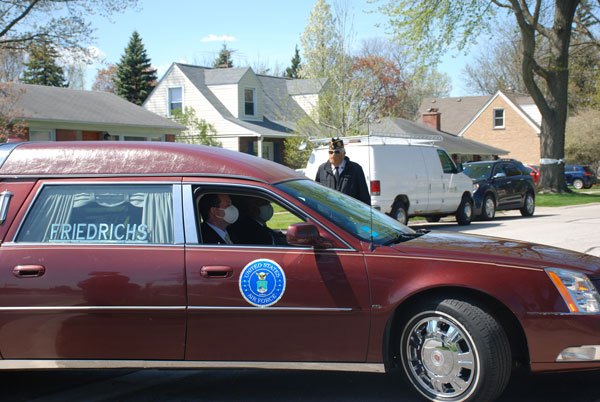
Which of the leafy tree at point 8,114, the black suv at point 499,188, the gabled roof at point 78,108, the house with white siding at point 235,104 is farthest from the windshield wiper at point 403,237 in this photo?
the house with white siding at point 235,104

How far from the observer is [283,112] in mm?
40500

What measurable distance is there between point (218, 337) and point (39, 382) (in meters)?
1.89

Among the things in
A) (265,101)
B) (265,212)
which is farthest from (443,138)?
(265,212)

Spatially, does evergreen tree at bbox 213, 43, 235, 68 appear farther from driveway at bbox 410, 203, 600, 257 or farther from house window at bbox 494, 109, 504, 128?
driveway at bbox 410, 203, 600, 257

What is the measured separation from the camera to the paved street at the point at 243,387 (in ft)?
16.4

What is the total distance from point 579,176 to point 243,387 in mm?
42717

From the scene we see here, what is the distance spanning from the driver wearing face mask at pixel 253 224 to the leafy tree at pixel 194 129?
1259 inches

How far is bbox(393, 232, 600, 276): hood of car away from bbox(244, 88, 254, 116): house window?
34284 millimetres

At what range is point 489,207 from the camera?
65.7 feet

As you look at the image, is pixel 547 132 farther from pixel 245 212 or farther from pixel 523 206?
pixel 245 212

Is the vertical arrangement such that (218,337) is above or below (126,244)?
below

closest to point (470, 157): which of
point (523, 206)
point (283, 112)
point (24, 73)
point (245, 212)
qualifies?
point (283, 112)

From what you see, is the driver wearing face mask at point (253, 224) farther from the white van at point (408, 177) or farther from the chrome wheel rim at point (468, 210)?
the chrome wheel rim at point (468, 210)

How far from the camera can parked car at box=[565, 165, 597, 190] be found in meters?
44.2
